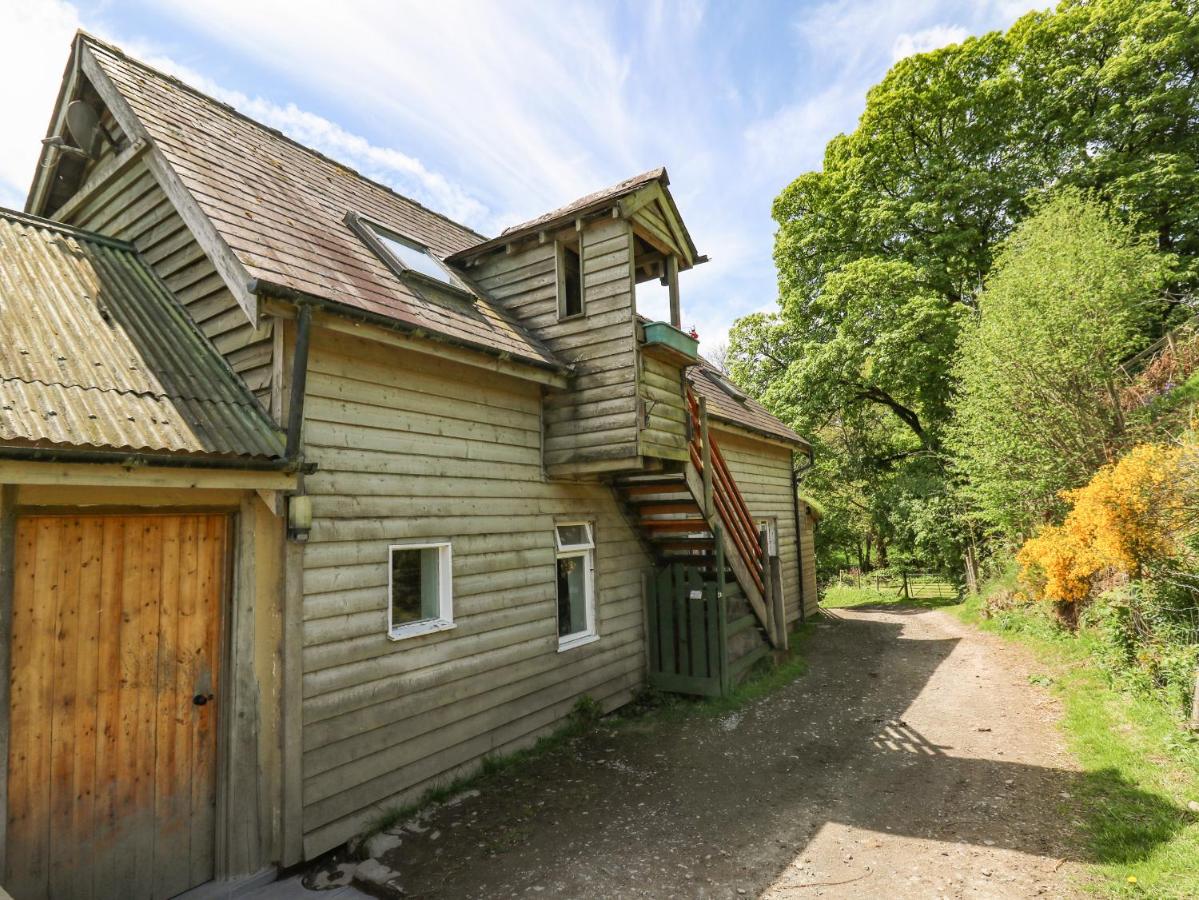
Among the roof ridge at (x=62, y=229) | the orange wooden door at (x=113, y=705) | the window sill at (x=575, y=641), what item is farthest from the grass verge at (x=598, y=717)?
the roof ridge at (x=62, y=229)

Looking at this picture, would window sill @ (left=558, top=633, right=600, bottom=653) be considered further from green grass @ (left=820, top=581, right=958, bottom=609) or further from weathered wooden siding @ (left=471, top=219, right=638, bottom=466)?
green grass @ (left=820, top=581, right=958, bottom=609)

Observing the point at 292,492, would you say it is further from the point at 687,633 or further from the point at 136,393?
the point at 687,633

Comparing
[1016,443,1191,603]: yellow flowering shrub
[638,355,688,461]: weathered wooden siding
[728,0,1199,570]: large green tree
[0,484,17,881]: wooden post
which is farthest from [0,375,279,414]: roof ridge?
[728,0,1199,570]: large green tree

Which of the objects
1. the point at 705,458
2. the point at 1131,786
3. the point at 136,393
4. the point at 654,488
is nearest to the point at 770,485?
the point at 705,458

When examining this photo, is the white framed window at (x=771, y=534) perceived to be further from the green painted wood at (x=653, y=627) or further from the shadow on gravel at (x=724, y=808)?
the shadow on gravel at (x=724, y=808)

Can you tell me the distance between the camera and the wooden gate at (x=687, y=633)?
341 inches

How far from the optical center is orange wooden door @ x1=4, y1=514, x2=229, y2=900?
3682 mm

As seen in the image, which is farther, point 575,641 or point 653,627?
point 653,627

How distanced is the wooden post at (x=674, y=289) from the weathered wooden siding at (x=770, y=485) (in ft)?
14.0

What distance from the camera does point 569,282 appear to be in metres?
8.31

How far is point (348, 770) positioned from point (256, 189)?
5.88 meters

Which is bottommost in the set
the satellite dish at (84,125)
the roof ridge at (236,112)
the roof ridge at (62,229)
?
the roof ridge at (62,229)

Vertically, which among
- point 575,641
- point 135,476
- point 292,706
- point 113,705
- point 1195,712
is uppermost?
point 135,476

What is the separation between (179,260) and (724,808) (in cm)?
761
